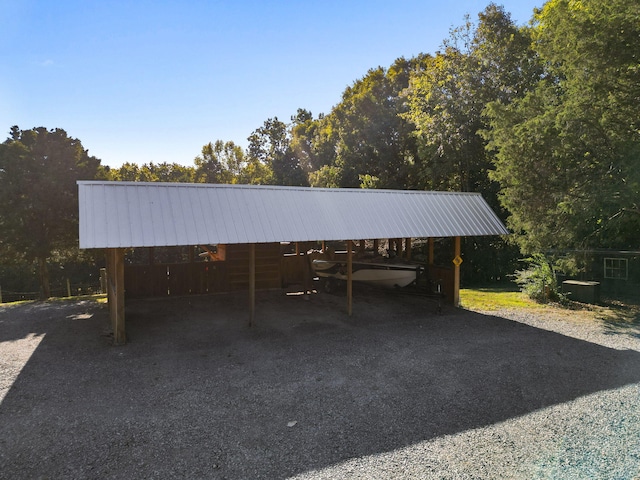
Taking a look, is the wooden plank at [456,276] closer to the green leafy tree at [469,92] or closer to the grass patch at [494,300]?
the grass patch at [494,300]

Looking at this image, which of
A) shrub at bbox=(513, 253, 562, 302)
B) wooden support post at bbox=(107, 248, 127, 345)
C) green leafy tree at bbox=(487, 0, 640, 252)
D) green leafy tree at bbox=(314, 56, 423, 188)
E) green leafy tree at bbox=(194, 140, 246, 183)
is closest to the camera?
wooden support post at bbox=(107, 248, 127, 345)

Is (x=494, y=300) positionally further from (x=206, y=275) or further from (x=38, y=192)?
(x=38, y=192)

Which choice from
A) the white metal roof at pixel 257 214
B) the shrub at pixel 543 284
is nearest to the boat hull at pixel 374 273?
the white metal roof at pixel 257 214

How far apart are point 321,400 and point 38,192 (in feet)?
39.7

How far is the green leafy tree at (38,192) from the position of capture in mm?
12305

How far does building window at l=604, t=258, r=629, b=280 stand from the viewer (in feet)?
37.7

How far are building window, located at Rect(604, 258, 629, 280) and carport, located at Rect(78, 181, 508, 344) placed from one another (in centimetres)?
408

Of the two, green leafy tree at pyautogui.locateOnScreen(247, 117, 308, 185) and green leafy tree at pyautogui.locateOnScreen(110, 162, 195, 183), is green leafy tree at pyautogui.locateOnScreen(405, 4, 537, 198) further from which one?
green leafy tree at pyautogui.locateOnScreen(110, 162, 195, 183)

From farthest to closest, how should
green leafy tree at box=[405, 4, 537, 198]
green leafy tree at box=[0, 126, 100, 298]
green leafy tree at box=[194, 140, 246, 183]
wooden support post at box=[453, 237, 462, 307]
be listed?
1. green leafy tree at box=[194, 140, 246, 183]
2. green leafy tree at box=[405, 4, 537, 198]
3. green leafy tree at box=[0, 126, 100, 298]
4. wooden support post at box=[453, 237, 462, 307]

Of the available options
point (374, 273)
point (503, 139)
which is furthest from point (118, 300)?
point (503, 139)

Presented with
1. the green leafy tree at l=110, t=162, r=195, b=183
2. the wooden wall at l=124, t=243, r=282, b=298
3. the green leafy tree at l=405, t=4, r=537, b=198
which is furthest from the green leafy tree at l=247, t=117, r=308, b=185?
the wooden wall at l=124, t=243, r=282, b=298

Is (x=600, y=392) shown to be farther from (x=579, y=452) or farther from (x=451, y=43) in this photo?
(x=451, y=43)

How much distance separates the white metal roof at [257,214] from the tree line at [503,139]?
1916 millimetres

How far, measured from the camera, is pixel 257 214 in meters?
8.84
